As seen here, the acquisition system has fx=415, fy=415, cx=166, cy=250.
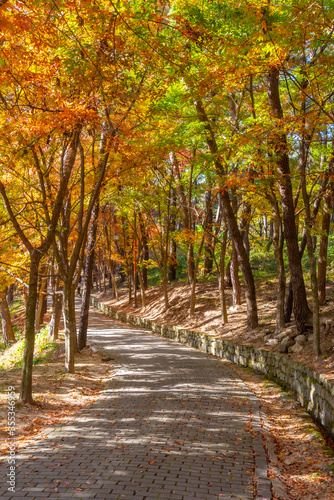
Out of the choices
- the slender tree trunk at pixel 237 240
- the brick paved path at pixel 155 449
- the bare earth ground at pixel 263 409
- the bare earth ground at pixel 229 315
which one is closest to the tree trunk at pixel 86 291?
the bare earth ground at pixel 263 409

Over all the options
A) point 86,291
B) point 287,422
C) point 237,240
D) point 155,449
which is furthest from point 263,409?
point 86,291

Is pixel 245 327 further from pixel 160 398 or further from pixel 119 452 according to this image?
pixel 119 452

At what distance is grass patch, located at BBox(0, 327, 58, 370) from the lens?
1432cm

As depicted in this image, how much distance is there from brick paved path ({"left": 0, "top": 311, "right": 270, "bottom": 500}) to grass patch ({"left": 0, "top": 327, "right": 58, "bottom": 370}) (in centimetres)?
537

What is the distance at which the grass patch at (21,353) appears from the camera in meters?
14.3

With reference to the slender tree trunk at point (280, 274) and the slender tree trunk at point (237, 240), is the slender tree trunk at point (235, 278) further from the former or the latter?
the slender tree trunk at point (280, 274)

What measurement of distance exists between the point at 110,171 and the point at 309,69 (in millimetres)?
6337

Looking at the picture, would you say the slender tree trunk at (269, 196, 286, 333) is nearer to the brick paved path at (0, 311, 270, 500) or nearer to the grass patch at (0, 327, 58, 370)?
the brick paved path at (0, 311, 270, 500)

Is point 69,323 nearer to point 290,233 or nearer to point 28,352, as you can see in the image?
point 28,352

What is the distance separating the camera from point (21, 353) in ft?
54.6

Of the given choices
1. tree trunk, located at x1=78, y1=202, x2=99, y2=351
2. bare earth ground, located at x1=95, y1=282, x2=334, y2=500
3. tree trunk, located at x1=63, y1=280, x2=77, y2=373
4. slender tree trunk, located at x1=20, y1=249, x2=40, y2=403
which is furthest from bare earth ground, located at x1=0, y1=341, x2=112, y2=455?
bare earth ground, located at x1=95, y1=282, x2=334, y2=500

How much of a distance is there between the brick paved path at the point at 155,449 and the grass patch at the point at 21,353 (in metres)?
5.37

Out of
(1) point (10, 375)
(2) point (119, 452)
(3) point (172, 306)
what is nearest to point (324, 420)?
(2) point (119, 452)

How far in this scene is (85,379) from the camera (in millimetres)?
10148
